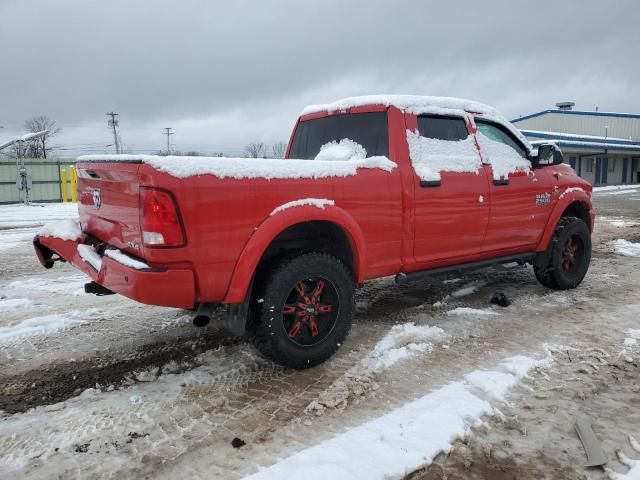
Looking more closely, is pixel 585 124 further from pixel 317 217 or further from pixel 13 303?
pixel 13 303

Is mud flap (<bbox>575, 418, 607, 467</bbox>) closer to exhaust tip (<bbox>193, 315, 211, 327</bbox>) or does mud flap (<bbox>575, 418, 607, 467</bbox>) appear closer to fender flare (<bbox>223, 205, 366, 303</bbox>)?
fender flare (<bbox>223, 205, 366, 303</bbox>)

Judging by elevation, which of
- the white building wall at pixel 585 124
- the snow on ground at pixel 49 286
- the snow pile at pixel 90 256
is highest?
the white building wall at pixel 585 124

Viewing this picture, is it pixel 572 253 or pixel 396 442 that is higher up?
pixel 572 253

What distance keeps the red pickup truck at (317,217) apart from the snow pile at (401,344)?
1.01ft

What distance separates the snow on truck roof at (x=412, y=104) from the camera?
4004 mm

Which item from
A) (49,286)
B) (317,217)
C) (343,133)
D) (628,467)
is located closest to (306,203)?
(317,217)

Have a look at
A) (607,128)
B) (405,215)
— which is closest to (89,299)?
(405,215)

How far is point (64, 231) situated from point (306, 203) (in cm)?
196

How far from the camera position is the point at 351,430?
2582 mm

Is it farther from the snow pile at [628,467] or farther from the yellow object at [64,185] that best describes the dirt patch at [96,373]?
the yellow object at [64,185]

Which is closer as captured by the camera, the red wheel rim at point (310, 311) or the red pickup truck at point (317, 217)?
the red pickup truck at point (317, 217)

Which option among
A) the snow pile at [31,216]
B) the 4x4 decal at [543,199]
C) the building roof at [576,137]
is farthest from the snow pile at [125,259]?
the building roof at [576,137]

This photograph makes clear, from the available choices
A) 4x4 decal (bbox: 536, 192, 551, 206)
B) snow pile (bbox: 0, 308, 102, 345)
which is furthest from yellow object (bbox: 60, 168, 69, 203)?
4x4 decal (bbox: 536, 192, 551, 206)

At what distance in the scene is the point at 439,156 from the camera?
13.4ft
